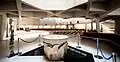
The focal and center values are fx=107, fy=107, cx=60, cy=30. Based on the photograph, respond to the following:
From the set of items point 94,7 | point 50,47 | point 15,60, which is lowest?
point 15,60

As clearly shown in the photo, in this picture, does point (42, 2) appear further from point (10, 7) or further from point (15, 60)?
point (15, 60)

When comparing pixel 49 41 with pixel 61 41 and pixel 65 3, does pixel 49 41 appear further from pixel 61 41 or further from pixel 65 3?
pixel 65 3

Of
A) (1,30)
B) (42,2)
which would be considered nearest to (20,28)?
(1,30)

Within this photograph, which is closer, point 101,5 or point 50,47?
point 50,47

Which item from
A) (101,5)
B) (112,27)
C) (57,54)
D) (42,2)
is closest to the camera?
(57,54)

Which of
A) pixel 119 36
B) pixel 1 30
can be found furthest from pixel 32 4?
pixel 119 36

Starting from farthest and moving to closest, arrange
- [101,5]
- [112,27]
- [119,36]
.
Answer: [112,27]
[101,5]
[119,36]

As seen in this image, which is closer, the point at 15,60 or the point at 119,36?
the point at 15,60

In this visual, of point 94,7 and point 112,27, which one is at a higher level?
point 94,7

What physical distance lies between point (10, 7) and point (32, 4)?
1641 millimetres

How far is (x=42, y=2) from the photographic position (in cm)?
944

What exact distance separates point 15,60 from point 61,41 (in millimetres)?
1770

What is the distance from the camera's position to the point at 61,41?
13.0 ft

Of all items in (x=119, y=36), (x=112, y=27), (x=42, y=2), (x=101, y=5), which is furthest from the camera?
(x=112, y=27)
